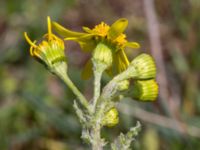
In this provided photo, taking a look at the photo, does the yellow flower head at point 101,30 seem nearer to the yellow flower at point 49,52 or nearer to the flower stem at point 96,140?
the yellow flower at point 49,52

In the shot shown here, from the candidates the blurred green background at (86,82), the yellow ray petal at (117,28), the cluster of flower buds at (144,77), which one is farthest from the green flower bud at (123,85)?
the blurred green background at (86,82)

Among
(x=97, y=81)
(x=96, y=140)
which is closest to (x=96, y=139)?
(x=96, y=140)

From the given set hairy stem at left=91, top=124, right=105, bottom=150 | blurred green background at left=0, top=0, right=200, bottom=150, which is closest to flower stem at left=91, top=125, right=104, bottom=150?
hairy stem at left=91, top=124, right=105, bottom=150

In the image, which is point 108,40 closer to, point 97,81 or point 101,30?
point 101,30

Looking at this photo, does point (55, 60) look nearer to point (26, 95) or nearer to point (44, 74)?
point (26, 95)

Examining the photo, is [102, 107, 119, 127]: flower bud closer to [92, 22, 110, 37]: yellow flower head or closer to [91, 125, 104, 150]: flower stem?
[91, 125, 104, 150]: flower stem

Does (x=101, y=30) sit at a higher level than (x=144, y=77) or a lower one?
higher
